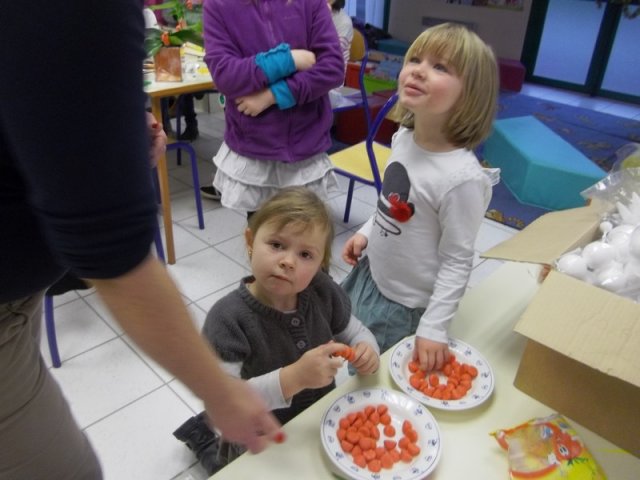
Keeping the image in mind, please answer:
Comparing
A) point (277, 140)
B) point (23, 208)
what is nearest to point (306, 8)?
point (277, 140)

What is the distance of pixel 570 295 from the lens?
2.41 feet

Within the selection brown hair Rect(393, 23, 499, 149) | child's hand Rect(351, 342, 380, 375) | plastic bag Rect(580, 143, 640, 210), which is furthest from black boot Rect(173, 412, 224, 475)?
plastic bag Rect(580, 143, 640, 210)

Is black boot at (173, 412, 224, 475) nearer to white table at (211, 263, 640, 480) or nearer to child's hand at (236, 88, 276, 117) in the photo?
white table at (211, 263, 640, 480)

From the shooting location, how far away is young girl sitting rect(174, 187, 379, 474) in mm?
854

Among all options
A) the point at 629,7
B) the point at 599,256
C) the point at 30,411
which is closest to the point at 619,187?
the point at 599,256

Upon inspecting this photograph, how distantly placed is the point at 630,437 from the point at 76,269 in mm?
827

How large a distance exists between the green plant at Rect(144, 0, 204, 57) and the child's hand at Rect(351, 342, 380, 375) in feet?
5.05

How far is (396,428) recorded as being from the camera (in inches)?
32.1

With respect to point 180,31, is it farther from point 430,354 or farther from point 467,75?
point 430,354

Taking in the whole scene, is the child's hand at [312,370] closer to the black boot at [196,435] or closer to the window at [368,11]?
the black boot at [196,435]

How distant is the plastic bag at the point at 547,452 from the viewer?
71 centimetres

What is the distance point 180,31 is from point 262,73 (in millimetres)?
825

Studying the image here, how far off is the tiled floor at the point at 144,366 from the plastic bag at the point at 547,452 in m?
0.49

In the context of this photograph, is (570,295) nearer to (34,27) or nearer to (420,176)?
(420,176)
